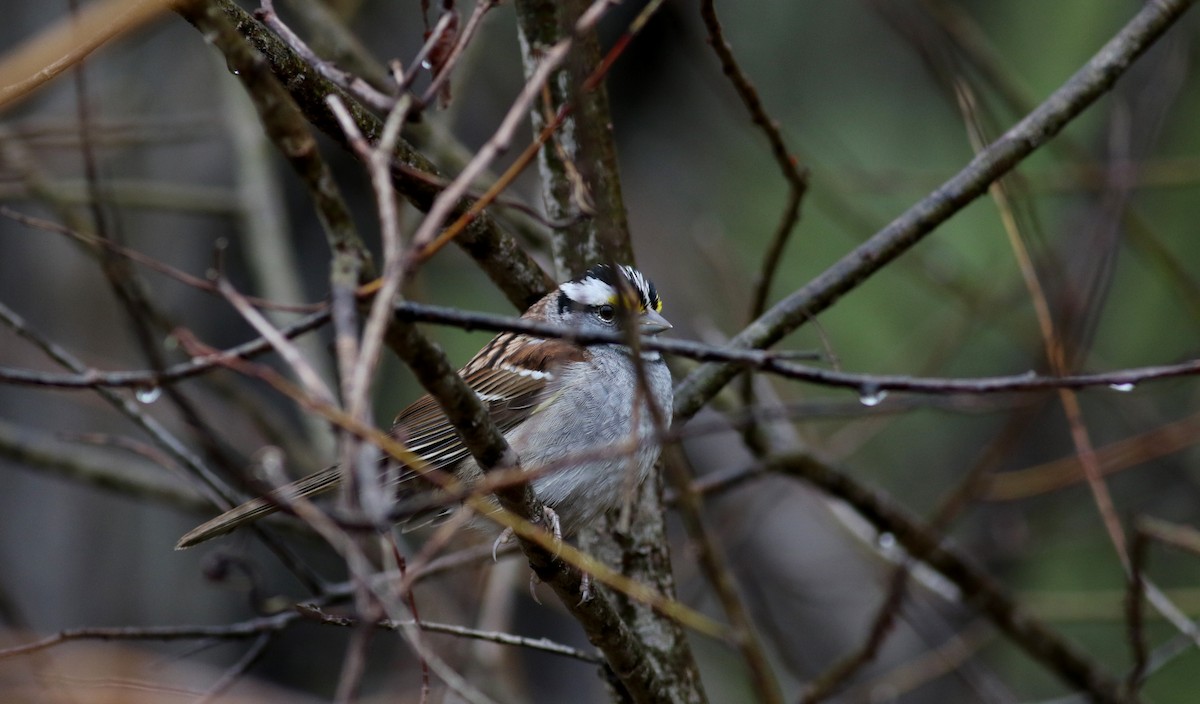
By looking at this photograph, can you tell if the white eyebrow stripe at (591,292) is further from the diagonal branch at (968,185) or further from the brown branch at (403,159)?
the diagonal branch at (968,185)

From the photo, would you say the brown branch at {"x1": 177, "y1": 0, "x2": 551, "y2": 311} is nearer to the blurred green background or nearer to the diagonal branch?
the diagonal branch

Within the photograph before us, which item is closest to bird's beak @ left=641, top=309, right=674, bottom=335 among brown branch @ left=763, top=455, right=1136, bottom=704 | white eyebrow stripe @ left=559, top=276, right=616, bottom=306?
white eyebrow stripe @ left=559, top=276, right=616, bottom=306

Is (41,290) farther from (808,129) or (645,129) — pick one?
(808,129)

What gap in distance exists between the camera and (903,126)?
9711 mm

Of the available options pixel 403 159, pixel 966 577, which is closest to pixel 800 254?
pixel 966 577

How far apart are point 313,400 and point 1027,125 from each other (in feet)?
8.37

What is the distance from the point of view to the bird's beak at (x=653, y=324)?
3.82m

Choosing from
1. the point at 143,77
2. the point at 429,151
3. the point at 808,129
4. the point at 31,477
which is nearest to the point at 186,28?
the point at 143,77

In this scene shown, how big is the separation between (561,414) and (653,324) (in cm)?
44

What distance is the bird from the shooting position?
3385 mm

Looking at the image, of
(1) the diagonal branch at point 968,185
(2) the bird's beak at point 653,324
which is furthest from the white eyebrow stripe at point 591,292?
(1) the diagonal branch at point 968,185

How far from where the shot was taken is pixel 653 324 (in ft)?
12.6

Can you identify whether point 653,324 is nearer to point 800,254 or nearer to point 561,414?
point 561,414

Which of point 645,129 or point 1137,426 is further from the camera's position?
point 645,129
